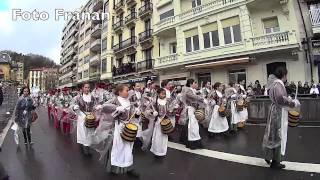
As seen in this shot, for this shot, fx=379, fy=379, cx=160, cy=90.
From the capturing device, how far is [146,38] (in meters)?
37.3

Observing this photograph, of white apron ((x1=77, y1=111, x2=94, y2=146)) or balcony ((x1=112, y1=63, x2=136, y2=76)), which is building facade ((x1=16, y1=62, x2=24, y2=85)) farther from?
white apron ((x1=77, y1=111, x2=94, y2=146))

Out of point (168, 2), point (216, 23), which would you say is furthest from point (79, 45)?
point (216, 23)

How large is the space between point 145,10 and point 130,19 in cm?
427

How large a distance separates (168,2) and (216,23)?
7.70 metres

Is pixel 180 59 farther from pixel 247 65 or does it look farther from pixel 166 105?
pixel 166 105

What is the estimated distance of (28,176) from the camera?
757cm

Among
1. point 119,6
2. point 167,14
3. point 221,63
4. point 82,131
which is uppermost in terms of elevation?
point 119,6

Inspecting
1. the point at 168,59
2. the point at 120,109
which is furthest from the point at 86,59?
the point at 120,109

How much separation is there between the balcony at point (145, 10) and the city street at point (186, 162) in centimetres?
2701

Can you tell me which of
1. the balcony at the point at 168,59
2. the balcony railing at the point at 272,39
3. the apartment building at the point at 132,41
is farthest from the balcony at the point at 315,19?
the apartment building at the point at 132,41

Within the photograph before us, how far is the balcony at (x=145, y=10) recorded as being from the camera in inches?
1460

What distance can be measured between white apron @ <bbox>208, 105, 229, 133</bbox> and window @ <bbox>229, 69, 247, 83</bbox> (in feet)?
43.6

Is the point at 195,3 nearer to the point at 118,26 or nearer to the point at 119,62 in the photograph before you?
the point at 118,26

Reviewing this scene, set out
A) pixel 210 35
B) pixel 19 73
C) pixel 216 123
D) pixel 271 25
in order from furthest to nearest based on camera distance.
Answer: pixel 19 73
pixel 210 35
pixel 271 25
pixel 216 123
